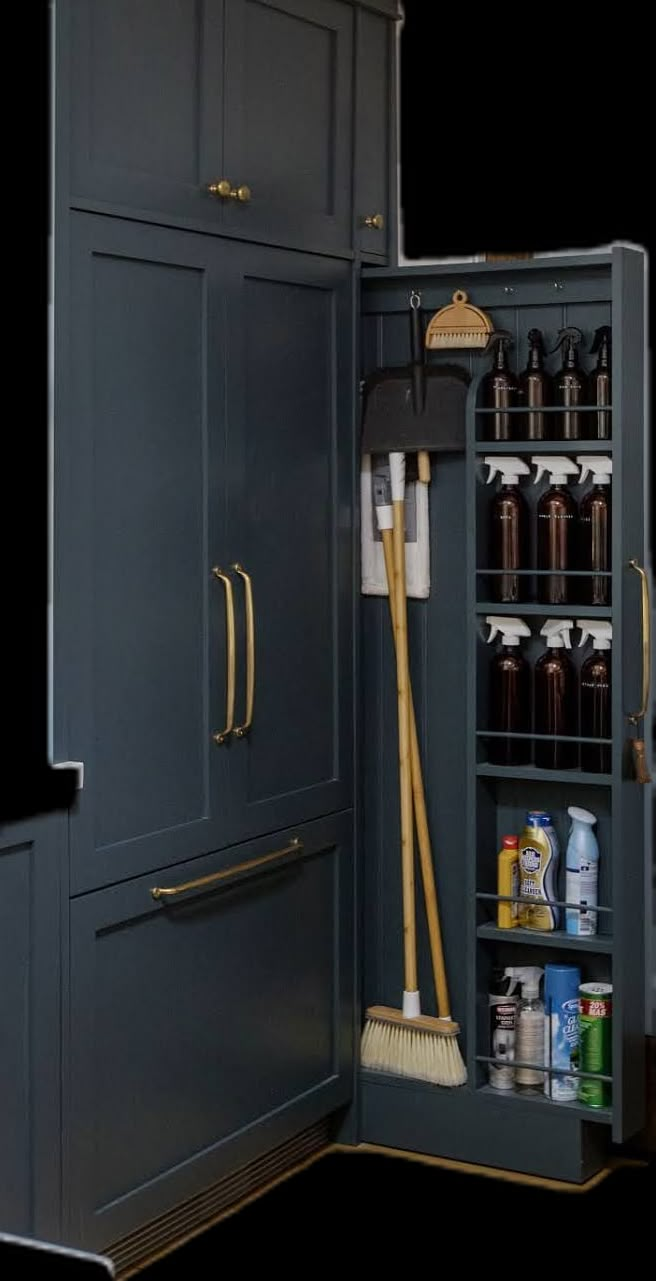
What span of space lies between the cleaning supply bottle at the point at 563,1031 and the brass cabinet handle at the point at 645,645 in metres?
0.51

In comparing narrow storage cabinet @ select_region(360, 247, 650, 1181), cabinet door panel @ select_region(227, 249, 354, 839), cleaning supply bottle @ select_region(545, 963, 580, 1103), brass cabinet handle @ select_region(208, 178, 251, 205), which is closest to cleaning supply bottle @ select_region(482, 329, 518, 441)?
→ narrow storage cabinet @ select_region(360, 247, 650, 1181)

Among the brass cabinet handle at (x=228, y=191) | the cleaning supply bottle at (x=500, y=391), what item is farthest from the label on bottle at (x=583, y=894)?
the brass cabinet handle at (x=228, y=191)

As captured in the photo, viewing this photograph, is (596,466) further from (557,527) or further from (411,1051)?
(411,1051)

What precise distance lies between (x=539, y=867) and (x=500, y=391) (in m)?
0.90

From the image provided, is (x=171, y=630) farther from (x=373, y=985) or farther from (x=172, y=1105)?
(x=373, y=985)

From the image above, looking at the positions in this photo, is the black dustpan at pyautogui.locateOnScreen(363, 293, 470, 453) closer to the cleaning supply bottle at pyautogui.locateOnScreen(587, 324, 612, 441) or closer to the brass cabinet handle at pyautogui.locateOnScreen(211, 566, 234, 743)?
the cleaning supply bottle at pyautogui.locateOnScreen(587, 324, 612, 441)

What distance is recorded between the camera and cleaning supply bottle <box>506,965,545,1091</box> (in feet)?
11.1

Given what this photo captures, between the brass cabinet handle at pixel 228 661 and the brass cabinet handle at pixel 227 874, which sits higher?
the brass cabinet handle at pixel 228 661

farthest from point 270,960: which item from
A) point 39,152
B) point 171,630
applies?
point 39,152

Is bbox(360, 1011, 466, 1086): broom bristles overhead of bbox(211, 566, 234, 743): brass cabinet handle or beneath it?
beneath

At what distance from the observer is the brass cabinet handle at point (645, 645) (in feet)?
10.5

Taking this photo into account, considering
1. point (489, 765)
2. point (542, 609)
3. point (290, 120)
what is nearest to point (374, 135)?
point (290, 120)

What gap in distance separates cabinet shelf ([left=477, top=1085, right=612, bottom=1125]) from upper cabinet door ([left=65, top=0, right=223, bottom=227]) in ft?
5.60

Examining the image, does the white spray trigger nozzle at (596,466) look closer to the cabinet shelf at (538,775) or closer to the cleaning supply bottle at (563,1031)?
the cabinet shelf at (538,775)
